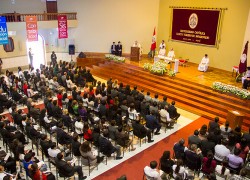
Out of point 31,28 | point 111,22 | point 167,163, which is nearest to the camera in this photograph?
point 167,163

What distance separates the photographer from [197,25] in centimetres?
1705

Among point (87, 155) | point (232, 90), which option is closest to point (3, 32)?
point (87, 155)

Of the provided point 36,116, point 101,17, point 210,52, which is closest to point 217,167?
point 36,116

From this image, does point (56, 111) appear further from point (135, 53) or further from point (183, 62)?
point (183, 62)

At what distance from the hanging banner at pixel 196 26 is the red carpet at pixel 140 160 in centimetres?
838

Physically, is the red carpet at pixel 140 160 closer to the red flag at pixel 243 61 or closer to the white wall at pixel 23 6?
the red flag at pixel 243 61

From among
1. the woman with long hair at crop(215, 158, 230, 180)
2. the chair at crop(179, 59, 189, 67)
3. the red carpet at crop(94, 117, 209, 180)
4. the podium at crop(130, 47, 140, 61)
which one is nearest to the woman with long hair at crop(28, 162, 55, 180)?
the red carpet at crop(94, 117, 209, 180)

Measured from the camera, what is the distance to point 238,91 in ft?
39.1

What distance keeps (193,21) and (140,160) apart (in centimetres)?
1198

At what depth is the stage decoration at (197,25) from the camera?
1606 centimetres

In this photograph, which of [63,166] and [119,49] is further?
[119,49]

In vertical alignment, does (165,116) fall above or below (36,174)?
above

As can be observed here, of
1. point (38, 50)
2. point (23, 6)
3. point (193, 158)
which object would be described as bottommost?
point (193, 158)

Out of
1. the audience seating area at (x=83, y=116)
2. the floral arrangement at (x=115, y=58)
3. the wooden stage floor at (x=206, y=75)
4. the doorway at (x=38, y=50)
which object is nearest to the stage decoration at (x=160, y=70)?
the audience seating area at (x=83, y=116)
